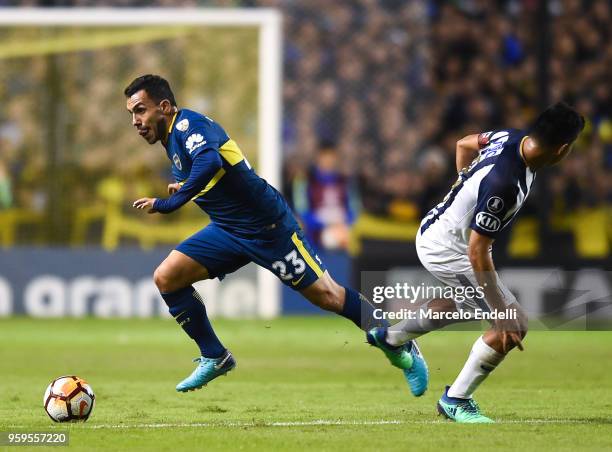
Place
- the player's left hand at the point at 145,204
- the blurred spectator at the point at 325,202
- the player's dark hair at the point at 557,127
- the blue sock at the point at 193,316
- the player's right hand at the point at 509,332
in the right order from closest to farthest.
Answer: the player's dark hair at the point at 557,127 < the player's right hand at the point at 509,332 < the player's left hand at the point at 145,204 < the blue sock at the point at 193,316 < the blurred spectator at the point at 325,202

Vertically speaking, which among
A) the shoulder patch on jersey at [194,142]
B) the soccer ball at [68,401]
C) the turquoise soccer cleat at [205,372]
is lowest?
the turquoise soccer cleat at [205,372]

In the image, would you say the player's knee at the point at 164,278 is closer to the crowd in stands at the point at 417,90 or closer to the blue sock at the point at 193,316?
the blue sock at the point at 193,316

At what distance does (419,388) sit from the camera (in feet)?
27.7

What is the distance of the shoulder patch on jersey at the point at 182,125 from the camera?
8367 millimetres

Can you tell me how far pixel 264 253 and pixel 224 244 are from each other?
0.90 feet

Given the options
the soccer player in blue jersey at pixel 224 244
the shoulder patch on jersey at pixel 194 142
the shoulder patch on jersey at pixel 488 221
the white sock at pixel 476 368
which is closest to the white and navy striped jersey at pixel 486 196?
the shoulder patch on jersey at pixel 488 221

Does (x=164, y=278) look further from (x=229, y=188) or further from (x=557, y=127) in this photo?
(x=557, y=127)

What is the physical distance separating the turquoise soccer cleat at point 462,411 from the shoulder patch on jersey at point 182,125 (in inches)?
92.7

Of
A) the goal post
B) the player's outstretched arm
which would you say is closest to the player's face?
the player's outstretched arm

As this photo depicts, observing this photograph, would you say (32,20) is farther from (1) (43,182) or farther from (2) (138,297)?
(2) (138,297)

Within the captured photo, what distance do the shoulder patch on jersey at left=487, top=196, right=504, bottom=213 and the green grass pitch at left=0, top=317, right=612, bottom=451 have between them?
1.24 meters

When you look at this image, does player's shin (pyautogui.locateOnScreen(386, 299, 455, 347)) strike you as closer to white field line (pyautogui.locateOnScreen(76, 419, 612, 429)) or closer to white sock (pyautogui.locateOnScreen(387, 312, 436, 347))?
→ white sock (pyautogui.locateOnScreen(387, 312, 436, 347))

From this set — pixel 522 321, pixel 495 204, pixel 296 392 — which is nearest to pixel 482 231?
pixel 495 204

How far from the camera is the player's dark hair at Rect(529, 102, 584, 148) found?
23.6 feet
